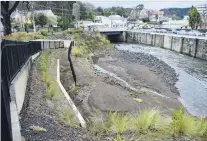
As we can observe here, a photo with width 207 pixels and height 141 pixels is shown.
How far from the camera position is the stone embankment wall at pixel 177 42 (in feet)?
122

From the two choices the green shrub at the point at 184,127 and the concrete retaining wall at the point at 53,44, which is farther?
the concrete retaining wall at the point at 53,44

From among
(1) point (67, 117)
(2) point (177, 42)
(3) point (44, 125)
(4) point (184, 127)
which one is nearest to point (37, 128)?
(3) point (44, 125)

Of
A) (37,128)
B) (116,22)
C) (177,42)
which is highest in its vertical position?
(116,22)

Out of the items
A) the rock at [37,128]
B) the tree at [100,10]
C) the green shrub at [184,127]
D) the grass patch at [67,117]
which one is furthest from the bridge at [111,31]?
the tree at [100,10]

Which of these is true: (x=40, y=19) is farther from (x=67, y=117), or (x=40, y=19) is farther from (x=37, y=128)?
(x=37, y=128)

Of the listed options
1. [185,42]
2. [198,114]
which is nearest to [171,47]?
[185,42]

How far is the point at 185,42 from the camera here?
137 feet

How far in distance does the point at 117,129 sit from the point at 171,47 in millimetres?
42374

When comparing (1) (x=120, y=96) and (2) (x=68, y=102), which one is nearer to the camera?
(2) (x=68, y=102)

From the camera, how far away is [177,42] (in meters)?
44.7

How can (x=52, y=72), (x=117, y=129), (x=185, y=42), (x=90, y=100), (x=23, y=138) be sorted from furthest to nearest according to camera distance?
1. (x=185, y=42)
2. (x=52, y=72)
3. (x=90, y=100)
4. (x=117, y=129)
5. (x=23, y=138)

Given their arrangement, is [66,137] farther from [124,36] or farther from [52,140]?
[124,36]

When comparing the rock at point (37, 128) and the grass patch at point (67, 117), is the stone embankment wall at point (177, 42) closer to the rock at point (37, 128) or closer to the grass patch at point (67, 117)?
the grass patch at point (67, 117)

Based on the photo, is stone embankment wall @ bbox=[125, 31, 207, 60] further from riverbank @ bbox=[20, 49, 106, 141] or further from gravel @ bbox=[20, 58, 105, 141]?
gravel @ bbox=[20, 58, 105, 141]
